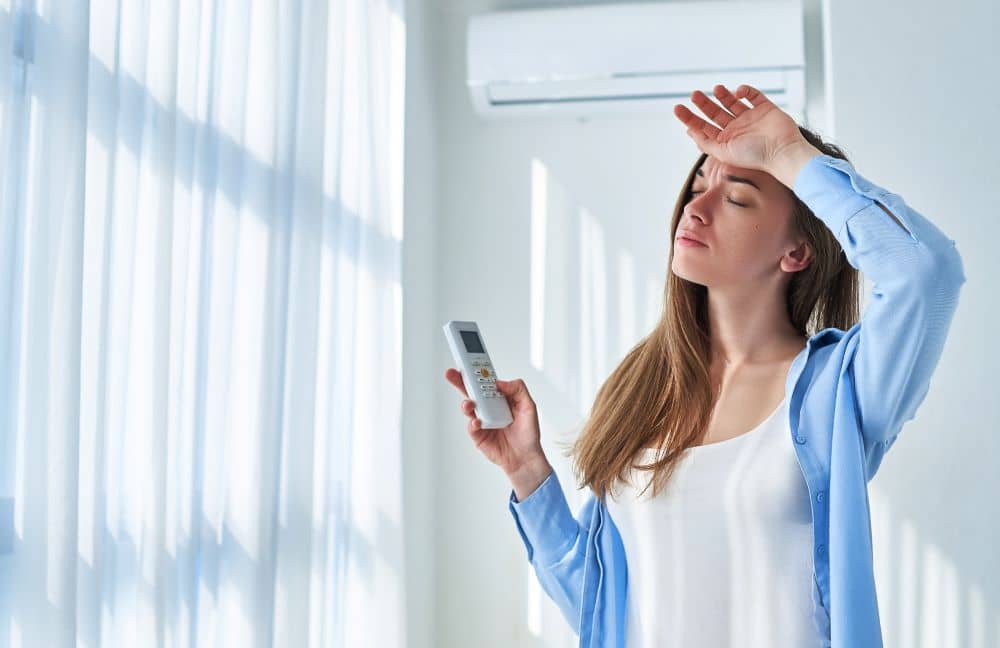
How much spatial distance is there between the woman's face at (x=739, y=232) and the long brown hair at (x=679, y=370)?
0.11 ft

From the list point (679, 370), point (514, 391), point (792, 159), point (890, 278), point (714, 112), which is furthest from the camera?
point (514, 391)

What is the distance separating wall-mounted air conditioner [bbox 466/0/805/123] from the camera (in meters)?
2.47

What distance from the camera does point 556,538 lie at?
4.95ft

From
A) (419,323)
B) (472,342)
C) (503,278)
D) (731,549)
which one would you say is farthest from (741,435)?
(503,278)

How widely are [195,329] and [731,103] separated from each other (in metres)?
0.82

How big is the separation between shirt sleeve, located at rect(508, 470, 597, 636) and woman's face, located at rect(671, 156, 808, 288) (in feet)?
1.35

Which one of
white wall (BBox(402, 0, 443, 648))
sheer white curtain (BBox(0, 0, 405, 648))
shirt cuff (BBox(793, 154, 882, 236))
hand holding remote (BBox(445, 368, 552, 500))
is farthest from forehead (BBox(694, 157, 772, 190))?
white wall (BBox(402, 0, 443, 648))

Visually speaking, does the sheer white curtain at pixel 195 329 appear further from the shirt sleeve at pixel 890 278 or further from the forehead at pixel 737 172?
the shirt sleeve at pixel 890 278

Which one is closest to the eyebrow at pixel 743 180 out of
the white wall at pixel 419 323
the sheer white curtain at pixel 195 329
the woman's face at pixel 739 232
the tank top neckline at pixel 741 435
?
the woman's face at pixel 739 232

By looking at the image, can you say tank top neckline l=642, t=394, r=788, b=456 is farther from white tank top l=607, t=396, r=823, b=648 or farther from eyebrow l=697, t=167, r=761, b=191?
eyebrow l=697, t=167, r=761, b=191

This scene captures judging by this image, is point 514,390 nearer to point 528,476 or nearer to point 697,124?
point 528,476

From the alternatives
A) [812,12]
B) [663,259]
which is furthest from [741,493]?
[812,12]

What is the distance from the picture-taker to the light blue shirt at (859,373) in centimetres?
105

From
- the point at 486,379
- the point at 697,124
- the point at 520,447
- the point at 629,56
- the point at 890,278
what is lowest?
the point at 520,447
